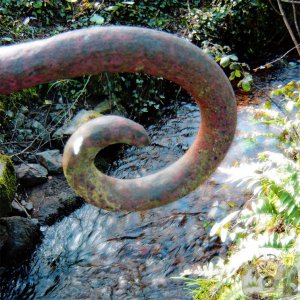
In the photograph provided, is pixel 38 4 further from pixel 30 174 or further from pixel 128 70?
pixel 128 70

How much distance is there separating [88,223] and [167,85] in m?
2.80

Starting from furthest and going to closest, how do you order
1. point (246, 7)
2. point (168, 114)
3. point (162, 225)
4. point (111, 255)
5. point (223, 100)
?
point (246, 7) → point (168, 114) → point (162, 225) → point (111, 255) → point (223, 100)

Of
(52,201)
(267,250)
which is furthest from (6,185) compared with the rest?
(267,250)

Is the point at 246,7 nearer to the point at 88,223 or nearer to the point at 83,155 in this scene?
the point at 88,223

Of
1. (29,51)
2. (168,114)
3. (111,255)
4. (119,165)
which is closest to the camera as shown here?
(29,51)

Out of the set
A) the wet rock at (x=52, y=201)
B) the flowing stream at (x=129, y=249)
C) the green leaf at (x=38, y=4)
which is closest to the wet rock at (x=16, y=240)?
the flowing stream at (x=129, y=249)

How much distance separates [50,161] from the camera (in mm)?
4816

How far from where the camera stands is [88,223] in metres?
4.41

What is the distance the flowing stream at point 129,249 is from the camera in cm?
367

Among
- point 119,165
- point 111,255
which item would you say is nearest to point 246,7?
point 119,165

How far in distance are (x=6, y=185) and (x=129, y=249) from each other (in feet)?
4.42

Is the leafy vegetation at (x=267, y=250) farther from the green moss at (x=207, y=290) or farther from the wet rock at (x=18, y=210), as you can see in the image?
the wet rock at (x=18, y=210)

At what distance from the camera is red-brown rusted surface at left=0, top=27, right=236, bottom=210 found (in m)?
0.67

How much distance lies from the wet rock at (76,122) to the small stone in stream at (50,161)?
302mm
